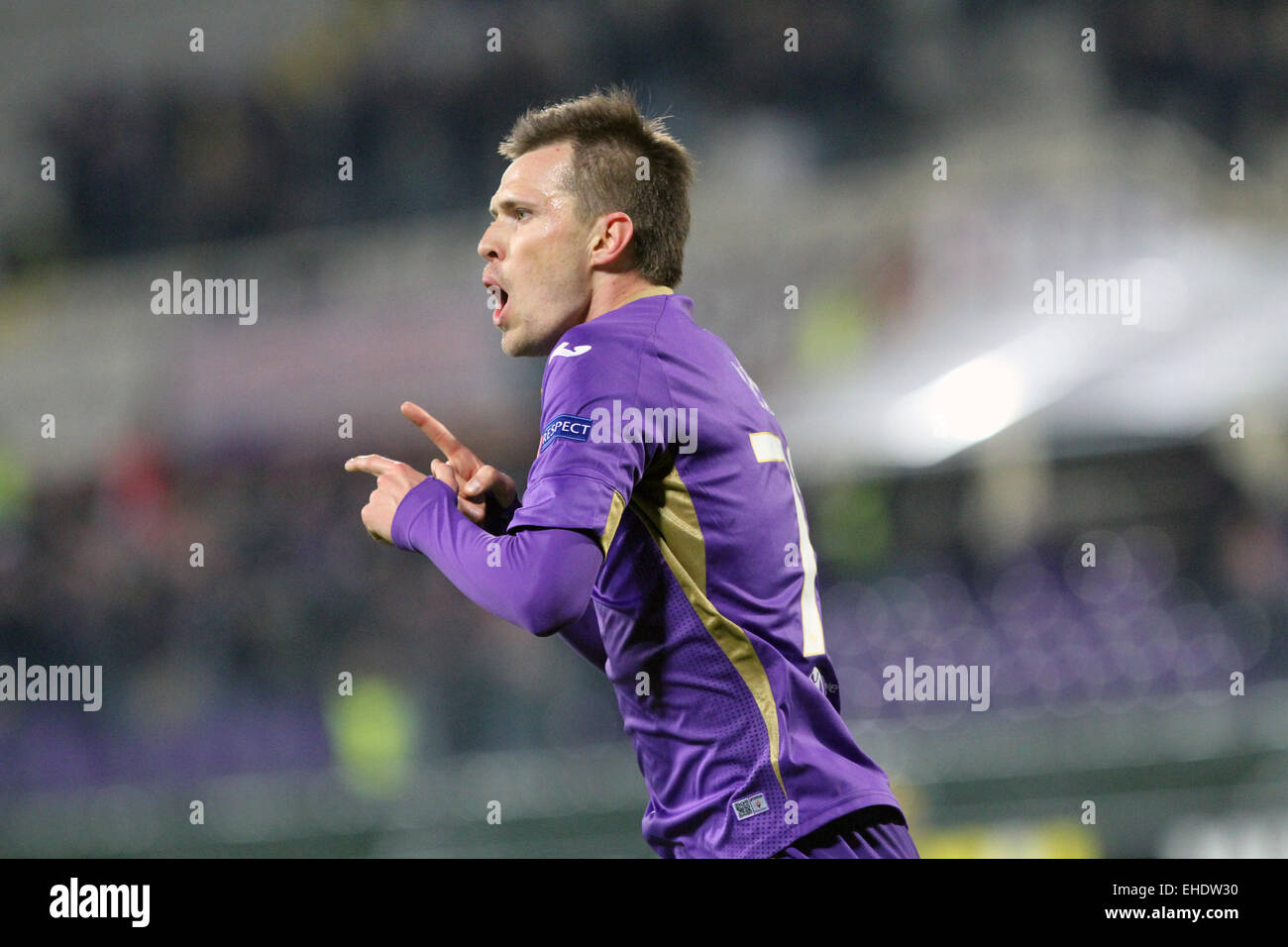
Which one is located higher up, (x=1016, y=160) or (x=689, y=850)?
(x=1016, y=160)

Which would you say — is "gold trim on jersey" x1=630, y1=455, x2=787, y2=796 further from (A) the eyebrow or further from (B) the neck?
(A) the eyebrow

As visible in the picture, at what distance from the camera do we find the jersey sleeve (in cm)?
228

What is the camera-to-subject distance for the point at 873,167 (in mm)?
10508

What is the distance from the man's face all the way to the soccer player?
13cm

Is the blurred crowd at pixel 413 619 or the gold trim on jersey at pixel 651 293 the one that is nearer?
the gold trim on jersey at pixel 651 293

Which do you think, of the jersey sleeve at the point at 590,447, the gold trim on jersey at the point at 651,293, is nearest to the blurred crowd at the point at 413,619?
the gold trim on jersey at the point at 651,293

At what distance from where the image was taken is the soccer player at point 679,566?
2.31 metres

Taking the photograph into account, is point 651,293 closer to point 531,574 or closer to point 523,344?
point 523,344

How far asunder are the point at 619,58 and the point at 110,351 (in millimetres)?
4786

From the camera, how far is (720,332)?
1002 centimetres

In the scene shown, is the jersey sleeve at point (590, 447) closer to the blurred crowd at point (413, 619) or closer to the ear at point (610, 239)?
the ear at point (610, 239)
